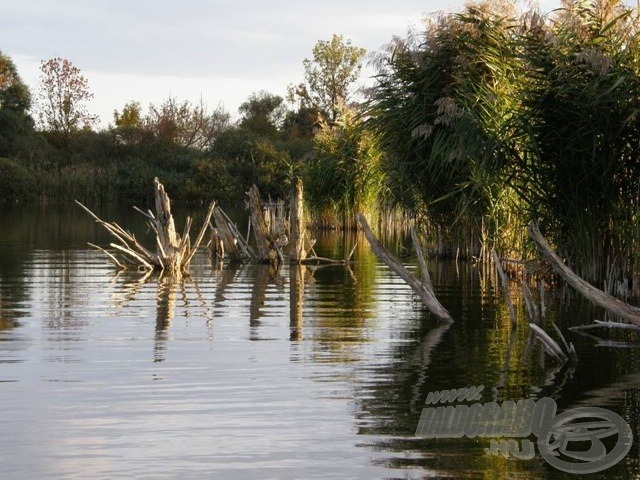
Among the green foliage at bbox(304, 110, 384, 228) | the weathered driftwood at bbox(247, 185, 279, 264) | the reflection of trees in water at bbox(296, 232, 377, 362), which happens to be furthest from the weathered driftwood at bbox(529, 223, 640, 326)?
the green foliage at bbox(304, 110, 384, 228)

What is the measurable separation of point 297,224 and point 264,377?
1159 cm

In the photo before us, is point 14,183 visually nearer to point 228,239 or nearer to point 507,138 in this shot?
point 228,239

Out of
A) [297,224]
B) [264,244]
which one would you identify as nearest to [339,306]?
[297,224]

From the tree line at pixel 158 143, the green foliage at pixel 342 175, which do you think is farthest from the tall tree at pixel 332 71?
the green foliage at pixel 342 175

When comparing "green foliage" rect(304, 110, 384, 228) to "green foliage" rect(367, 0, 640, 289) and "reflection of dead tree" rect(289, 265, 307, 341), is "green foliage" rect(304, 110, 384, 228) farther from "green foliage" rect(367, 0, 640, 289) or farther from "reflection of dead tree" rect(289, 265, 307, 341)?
"green foliage" rect(367, 0, 640, 289)

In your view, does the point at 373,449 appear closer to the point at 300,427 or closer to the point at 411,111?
the point at 300,427

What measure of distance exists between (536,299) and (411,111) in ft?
15.4

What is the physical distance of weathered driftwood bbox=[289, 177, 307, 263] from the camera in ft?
67.4

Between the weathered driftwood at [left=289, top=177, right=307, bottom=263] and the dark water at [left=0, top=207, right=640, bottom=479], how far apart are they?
3775mm

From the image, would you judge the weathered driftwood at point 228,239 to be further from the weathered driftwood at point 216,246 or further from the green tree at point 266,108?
the green tree at point 266,108

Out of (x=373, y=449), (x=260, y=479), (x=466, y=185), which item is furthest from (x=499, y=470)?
(x=466, y=185)

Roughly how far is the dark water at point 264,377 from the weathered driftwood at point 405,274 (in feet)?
0.87

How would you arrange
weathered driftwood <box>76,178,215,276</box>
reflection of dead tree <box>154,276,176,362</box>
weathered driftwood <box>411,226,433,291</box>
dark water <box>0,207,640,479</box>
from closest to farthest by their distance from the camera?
1. dark water <box>0,207,640,479</box>
2. reflection of dead tree <box>154,276,176,362</box>
3. weathered driftwood <box>411,226,433,291</box>
4. weathered driftwood <box>76,178,215,276</box>

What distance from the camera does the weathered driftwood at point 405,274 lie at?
12195mm
